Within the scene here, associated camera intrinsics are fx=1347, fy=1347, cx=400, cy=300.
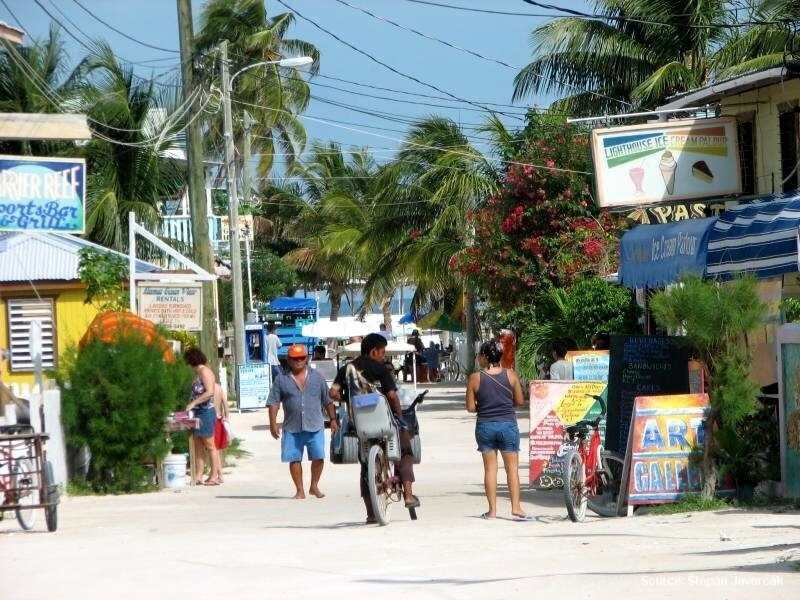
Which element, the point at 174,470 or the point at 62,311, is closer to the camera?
the point at 174,470

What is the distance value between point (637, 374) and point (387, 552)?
180 inches

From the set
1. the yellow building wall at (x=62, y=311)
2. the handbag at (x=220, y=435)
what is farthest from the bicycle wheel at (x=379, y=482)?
the yellow building wall at (x=62, y=311)

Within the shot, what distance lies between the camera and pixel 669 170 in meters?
17.9

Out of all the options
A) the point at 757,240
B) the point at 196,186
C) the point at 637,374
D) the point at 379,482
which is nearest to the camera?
the point at 379,482

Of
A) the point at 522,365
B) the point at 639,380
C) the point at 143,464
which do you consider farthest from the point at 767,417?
the point at 522,365

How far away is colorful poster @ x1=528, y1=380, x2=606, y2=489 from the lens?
1513 centimetres

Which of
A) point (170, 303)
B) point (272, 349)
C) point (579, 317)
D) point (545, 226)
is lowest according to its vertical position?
point (272, 349)

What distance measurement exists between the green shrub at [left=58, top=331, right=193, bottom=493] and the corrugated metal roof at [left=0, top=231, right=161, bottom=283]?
42.1 feet

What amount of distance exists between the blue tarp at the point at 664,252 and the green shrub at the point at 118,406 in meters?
6.14

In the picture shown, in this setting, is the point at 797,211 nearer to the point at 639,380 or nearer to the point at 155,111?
the point at 639,380

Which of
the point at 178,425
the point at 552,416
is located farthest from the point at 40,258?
the point at 552,416

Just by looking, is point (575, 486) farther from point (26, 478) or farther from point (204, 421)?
point (204, 421)

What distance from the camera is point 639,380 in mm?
13906

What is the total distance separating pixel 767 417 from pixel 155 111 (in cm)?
2800
